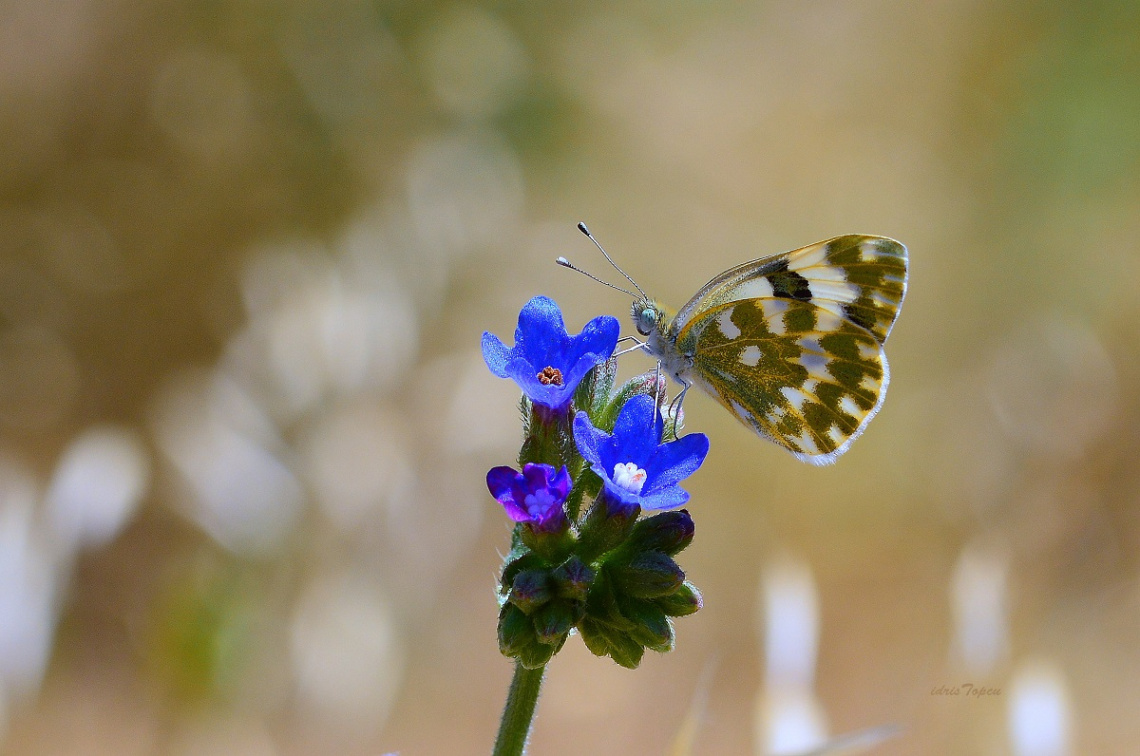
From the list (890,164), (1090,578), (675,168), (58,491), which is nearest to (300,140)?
(675,168)

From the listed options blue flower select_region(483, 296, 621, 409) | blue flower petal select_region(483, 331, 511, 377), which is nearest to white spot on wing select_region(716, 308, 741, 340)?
blue flower select_region(483, 296, 621, 409)

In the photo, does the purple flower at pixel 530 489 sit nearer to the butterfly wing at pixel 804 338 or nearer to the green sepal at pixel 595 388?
the green sepal at pixel 595 388

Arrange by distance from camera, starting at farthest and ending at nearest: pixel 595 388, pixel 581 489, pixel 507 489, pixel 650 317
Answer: pixel 650 317, pixel 595 388, pixel 581 489, pixel 507 489

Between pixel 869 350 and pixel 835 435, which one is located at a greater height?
pixel 869 350

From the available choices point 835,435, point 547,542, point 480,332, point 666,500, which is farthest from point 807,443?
point 480,332

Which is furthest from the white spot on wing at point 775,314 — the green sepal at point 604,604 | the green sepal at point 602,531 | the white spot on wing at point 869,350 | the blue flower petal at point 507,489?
the blue flower petal at point 507,489

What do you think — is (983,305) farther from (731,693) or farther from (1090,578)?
(731,693)

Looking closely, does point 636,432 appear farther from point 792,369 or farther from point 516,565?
point 792,369
